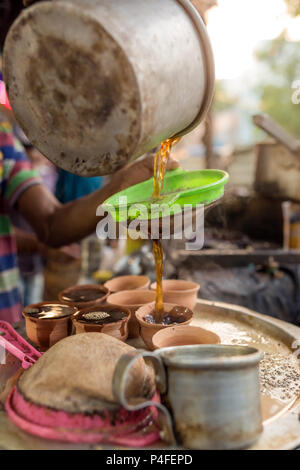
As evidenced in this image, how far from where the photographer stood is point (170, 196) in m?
1.75

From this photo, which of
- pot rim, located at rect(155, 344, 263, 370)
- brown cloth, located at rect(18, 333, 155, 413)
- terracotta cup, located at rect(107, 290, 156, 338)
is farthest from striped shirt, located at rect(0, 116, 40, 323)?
pot rim, located at rect(155, 344, 263, 370)

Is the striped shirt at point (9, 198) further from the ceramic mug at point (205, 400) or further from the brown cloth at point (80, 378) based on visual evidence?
the ceramic mug at point (205, 400)

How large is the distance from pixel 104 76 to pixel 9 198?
194cm

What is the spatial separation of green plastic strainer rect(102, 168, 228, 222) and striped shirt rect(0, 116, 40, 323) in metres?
1.13

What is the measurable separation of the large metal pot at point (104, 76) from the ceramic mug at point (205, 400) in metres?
0.61

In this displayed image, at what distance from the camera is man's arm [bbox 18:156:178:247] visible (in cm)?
262

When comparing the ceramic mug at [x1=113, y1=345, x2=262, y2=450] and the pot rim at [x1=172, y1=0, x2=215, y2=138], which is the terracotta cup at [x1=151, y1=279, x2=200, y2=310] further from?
the pot rim at [x1=172, y1=0, x2=215, y2=138]

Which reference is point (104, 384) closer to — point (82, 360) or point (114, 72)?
point (82, 360)

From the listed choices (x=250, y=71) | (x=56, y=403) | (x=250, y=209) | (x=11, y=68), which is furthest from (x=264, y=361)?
(x=250, y=71)

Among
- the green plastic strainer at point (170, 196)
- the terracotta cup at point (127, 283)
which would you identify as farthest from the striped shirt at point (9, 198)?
the green plastic strainer at point (170, 196)

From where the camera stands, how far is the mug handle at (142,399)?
3.58 ft

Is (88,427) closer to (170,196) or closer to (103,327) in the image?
(103,327)

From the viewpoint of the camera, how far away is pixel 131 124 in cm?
110
